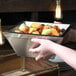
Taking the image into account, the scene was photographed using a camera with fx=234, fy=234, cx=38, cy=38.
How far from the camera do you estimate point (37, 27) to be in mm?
846

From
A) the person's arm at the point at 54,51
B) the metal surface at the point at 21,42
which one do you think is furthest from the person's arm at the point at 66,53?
the metal surface at the point at 21,42

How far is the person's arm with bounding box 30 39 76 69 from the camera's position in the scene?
68 centimetres

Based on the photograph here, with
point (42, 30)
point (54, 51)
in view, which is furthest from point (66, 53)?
point (42, 30)

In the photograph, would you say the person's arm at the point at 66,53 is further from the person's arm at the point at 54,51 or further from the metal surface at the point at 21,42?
the metal surface at the point at 21,42

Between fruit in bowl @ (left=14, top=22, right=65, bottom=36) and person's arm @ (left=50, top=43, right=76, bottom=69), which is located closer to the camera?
person's arm @ (left=50, top=43, right=76, bottom=69)

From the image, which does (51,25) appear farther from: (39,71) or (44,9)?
(44,9)

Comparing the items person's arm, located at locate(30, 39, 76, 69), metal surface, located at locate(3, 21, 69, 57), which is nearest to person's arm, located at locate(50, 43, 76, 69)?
person's arm, located at locate(30, 39, 76, 69)

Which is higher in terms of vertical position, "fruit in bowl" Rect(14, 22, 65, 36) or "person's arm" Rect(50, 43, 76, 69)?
"fruit in bowl" Rect(14, 22, 65, 36)

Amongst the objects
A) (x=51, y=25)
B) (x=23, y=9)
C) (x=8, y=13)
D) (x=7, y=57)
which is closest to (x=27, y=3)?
(x=23, y=9)

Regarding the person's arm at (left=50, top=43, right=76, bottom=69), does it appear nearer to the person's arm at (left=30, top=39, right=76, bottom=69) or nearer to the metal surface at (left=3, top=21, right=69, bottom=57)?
the person's arm at (left=30, top=39, right=76, bottom=69)

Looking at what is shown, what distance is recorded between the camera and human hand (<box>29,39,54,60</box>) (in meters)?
0.73

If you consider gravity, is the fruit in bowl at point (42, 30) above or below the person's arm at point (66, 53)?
above

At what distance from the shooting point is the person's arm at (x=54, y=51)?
2.24ft

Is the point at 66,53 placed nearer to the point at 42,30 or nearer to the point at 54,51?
the point at 54,51
